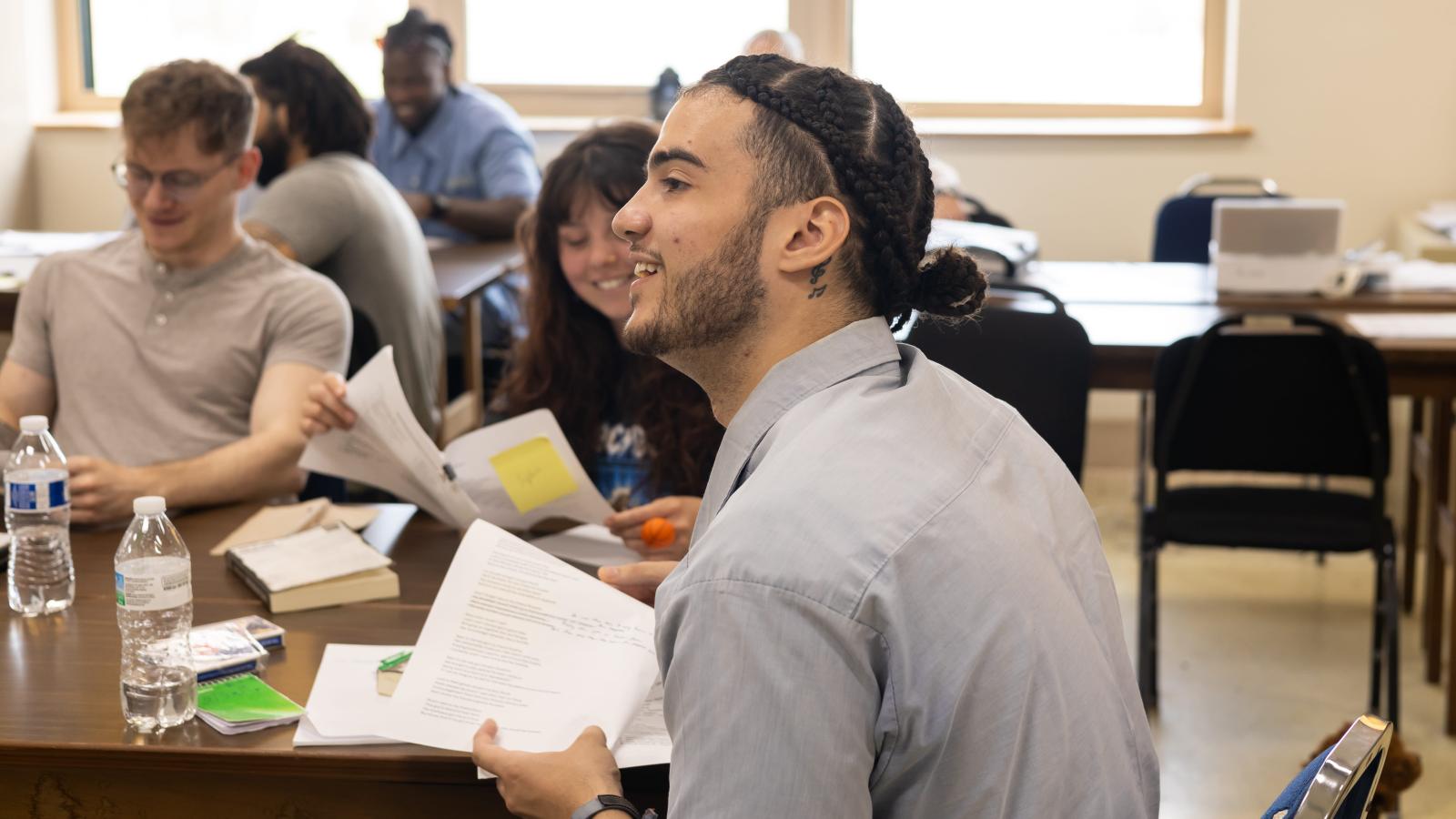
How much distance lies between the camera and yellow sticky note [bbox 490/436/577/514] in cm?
189

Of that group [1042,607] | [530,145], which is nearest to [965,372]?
[1042,607]

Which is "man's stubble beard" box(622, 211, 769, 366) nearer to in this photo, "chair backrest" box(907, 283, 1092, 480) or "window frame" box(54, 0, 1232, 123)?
"chair backrest" box(907, 283, 1092, 480)

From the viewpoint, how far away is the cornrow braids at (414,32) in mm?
4633

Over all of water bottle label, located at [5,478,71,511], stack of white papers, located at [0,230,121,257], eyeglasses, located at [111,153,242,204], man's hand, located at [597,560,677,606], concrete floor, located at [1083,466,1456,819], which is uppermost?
eyeglasses, located at [111,153,242,204]

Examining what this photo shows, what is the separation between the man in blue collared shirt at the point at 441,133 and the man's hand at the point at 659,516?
284 cm

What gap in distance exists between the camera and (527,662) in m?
1.42

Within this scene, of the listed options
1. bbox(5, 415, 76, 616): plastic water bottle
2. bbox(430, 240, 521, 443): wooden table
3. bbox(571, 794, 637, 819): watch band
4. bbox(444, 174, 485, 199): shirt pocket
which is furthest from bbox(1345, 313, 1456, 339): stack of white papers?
bbox(444, 174, 485, 199): shirt pocket

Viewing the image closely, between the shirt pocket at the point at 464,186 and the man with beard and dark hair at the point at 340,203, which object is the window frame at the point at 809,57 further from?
the man with beard and dark hair at the point at 340,203

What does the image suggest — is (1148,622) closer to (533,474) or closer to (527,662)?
(533,474)

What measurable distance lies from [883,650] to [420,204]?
3653 millimetres

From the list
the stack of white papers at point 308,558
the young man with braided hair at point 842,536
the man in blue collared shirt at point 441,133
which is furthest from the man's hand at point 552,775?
the man in blue collared shirt at point 441,133

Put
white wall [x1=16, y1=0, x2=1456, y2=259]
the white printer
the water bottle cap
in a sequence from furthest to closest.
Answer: white wall [x1=16, y1=0, x2=1456, y2=259], the white printer, the water bottle cap

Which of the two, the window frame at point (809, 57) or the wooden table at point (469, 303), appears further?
the window frame at point (809, 57)

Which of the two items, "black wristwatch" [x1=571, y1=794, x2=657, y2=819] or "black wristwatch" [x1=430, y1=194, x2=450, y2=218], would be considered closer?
"black wristwatch" [x1=571, y1=794, x2=657, y2=819]
